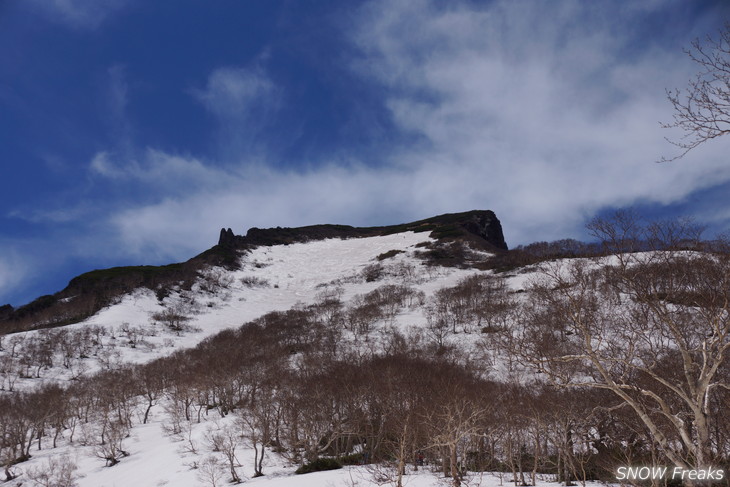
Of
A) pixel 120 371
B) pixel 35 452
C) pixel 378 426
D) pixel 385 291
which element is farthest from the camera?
pixel 385 291

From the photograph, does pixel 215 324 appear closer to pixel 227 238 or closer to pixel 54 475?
pixel 54 475

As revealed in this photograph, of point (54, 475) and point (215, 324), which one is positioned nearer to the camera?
point (54, 475)

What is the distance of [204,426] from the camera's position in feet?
152

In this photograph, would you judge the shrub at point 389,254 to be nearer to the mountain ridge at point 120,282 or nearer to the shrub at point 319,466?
the mountain ridge at point 120,282

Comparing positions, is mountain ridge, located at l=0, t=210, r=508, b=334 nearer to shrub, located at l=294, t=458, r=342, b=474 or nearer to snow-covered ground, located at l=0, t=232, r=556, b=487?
snow-covered ground, located at l=0, t=232, r=556, b=487

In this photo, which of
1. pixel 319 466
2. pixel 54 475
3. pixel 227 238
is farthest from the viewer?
pixel 227 238

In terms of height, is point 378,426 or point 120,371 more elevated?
point 120,371

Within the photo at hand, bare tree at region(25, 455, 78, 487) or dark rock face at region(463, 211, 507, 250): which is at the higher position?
dark rock face at region(463, 211, 507, 250)

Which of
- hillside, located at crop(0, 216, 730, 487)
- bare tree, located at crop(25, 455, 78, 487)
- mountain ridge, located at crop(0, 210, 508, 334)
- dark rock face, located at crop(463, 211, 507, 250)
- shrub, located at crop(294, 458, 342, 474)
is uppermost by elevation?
dark rock face, located at crop(463, 211, 507, 250)

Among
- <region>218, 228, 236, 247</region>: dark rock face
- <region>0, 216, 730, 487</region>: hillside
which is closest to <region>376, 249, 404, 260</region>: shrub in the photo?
<region>0, 216, 730, 487</region>: hillside

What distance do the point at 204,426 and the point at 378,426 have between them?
2138cm

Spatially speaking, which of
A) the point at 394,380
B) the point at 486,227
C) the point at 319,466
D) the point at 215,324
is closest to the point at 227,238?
the point at 215,324

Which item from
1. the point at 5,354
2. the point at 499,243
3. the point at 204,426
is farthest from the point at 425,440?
the point at 499,243

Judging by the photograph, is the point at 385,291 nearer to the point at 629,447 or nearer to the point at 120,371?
the point at 120,371
